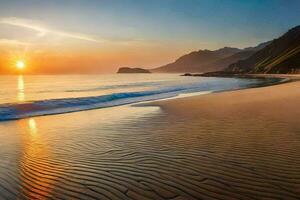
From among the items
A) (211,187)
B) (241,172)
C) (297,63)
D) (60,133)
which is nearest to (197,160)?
(241,172)

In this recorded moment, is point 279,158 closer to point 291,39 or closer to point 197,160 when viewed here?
point 197,160

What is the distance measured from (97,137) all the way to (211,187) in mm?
6149

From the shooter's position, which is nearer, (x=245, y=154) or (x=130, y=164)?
(x=130, y=164)

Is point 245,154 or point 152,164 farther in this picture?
point 245,154

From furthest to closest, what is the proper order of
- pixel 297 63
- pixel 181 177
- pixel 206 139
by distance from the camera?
pixel 297 63
pixel 206 139
pixel 181 177

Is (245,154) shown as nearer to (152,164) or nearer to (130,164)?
(152,164)

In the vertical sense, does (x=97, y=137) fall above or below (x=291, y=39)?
below

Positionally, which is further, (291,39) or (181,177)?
(291,39)

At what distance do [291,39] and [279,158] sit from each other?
21128 centimetres

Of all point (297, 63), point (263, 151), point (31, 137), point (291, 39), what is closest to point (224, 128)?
point (263, 151)

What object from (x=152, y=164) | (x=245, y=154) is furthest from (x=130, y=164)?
(x=245, y=154)

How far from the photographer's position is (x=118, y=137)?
11180 mm

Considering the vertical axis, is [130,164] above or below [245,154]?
below

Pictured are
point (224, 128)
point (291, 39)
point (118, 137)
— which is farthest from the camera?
point (291, 39)
